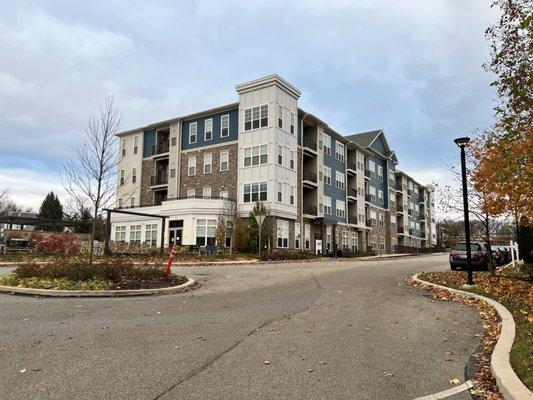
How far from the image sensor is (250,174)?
41500mm

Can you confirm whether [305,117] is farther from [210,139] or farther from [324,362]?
[324,362]

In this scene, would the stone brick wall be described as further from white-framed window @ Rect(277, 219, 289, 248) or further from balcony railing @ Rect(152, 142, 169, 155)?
white-framed window @ Rect(277, 219, 289, 248)

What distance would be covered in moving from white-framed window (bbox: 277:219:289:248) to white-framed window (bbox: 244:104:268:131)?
875 centimetres

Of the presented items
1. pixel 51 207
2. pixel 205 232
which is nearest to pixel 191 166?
pixel 205 232

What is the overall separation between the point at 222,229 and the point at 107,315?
2841 cm

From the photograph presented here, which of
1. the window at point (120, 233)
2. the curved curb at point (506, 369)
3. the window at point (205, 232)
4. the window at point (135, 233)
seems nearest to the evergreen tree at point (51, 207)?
the window at point (120, 233)

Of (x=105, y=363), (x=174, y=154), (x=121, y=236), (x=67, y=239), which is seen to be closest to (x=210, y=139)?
(x=174, y=154)

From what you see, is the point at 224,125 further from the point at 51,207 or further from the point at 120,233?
the point at 51,207

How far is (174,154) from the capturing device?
156 ft

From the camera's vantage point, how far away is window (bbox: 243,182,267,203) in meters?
40.3

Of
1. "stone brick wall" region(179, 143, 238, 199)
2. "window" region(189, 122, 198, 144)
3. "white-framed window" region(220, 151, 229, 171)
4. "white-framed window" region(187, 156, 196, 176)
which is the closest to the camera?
"stone brick wall" region(179, 143, 238, 199)

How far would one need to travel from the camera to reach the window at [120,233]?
46278 millimetres

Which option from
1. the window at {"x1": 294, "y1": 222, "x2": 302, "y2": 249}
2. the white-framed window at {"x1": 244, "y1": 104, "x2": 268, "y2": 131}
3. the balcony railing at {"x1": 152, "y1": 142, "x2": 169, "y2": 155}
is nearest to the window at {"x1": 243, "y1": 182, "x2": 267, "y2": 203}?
the window at {"x1": 294, "y1": 222, "x2": 302, "y2": 249}

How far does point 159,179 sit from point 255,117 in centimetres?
1377
